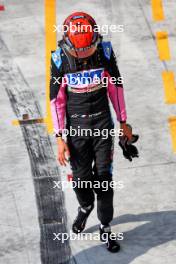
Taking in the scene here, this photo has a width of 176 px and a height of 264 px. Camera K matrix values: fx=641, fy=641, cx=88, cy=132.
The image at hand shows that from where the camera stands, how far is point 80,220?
6.96m

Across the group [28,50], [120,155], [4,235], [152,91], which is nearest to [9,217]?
[4,235]

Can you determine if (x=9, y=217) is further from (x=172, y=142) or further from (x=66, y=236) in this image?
(x=172, y=142)

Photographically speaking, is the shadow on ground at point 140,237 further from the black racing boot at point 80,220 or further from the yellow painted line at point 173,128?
the yellow painted line at point 173,128

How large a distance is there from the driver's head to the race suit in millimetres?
106

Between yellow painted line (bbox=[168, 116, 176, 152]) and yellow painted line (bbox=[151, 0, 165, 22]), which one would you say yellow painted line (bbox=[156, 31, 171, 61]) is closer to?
yellow painted line (bbox=[151, 0, 165, 22])

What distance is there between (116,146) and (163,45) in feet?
8.53

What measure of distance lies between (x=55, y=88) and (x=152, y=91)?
3.26 meters

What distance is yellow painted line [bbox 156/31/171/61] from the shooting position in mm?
9953

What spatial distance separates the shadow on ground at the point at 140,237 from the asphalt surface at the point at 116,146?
0.03ft

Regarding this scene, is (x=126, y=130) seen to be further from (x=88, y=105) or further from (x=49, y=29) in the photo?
(x=49, y=29)

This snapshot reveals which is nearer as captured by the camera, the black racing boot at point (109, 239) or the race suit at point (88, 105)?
Answer: the race suit at point (88, 105)

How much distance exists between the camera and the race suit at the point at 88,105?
6156mm

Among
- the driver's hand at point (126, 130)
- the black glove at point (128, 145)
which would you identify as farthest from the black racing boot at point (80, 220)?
the driver's hand at point (126, 130)

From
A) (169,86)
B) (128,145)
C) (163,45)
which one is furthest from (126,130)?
(163,45)
